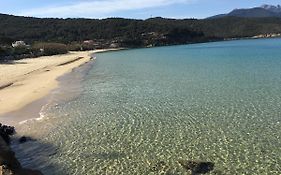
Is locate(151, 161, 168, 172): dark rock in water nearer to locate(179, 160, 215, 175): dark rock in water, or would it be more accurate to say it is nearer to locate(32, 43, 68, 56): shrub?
locate(179, 160, 215, 175): dark rock in water

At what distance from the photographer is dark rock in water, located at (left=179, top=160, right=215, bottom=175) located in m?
11.8

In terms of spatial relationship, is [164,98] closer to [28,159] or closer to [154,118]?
[154,118]

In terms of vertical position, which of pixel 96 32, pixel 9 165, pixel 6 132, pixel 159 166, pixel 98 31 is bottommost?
pixel 159 166

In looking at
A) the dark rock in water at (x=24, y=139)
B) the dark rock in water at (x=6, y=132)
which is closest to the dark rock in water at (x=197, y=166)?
the dark rock in water at (x=24, y=139)

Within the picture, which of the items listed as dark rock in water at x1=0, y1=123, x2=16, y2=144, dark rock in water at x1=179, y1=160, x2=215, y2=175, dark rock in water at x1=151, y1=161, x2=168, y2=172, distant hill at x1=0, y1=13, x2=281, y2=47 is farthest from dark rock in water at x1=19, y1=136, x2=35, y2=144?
distant hill at x1=0, y1=13, x2=281, y2=47

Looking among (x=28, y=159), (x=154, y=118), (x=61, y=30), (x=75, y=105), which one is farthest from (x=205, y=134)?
(x=61, y=30)

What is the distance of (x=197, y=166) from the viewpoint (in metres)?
12.0

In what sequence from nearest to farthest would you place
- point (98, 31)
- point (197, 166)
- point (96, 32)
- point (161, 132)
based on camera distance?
1. point (197, 166)
2. point (161, 132)
3. point (96, 32)
4. point (98, 31)

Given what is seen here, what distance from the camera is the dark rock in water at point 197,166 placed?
11758 millimetres

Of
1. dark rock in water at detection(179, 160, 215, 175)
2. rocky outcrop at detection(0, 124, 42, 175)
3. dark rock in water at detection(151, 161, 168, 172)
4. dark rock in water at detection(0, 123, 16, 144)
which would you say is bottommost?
dark rock in water at detection(151, 161, 168, 172)

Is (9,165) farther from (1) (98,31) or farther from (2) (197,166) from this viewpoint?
(1) (98,31)

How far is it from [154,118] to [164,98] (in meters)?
5.55

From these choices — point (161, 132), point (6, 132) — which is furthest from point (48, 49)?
point (161, 132)

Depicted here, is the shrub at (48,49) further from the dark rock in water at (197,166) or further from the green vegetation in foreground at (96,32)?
the dark rock in water at (197,166)
